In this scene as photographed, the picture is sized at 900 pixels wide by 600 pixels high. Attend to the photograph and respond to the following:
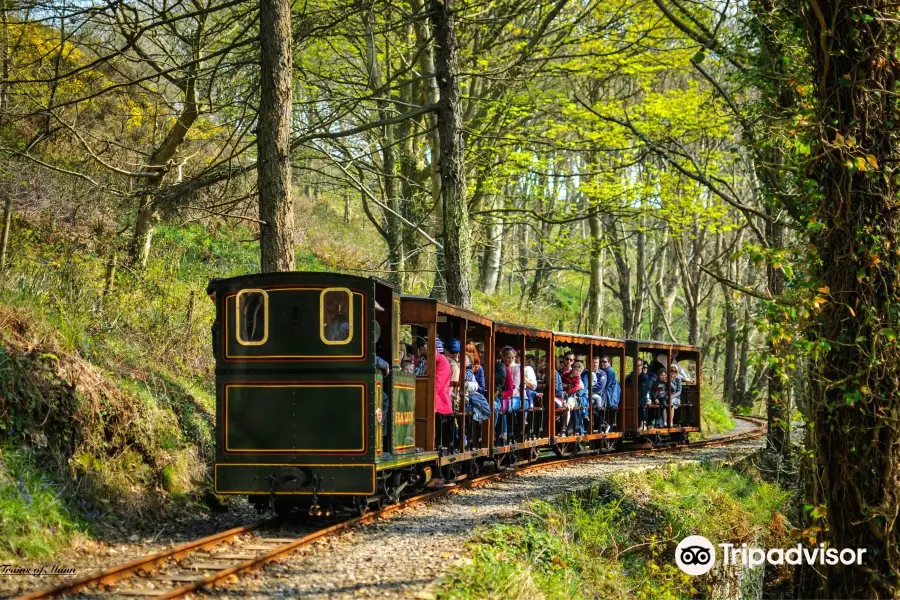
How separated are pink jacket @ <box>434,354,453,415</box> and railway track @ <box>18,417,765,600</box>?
2.05 metres

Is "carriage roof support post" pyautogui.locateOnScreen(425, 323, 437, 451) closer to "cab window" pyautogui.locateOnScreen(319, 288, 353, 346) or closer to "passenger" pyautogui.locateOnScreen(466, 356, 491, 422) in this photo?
"passenger" pyautogui.locateOnScreen(466, 356, 491, 422)

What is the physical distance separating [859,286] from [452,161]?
27.2ft

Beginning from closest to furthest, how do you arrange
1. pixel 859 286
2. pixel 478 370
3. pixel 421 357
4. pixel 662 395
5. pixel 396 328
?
pixel 859 286, pixel 396 328, pixel 421 357, pixel 478 370, pixel 662 395

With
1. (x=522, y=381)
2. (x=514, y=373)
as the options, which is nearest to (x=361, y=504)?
(x=514, y=373)

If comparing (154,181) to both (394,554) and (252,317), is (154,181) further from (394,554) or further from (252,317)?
(394,554)

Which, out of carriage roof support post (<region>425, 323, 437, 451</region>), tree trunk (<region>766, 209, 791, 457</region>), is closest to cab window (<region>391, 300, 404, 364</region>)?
carriage roof support post (<region>425, 323, 437, 451</region>)

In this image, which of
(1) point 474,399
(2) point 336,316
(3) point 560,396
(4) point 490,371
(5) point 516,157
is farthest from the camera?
(5) point 516,157

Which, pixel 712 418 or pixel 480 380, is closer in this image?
pixel 480 380

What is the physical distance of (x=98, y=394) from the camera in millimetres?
10828

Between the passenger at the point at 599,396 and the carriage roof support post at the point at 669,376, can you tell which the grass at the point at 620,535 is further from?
the carriage roof support post at the point at 669,376

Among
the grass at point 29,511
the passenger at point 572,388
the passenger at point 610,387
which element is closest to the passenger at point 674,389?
the passenger at point 610,387

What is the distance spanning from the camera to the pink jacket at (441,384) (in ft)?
43.3

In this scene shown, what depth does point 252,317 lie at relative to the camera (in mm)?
10734

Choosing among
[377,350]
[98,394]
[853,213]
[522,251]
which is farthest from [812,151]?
[522,251]
